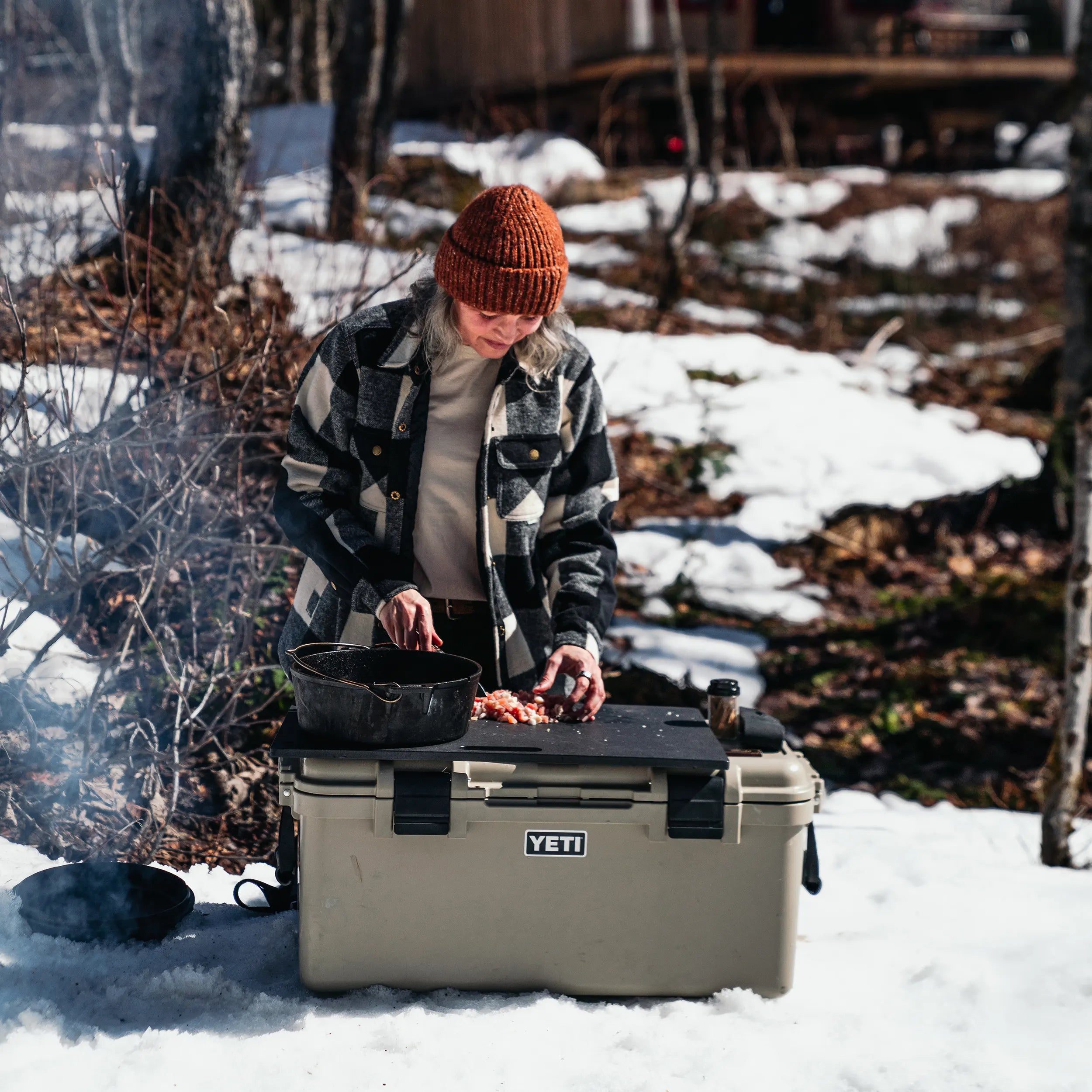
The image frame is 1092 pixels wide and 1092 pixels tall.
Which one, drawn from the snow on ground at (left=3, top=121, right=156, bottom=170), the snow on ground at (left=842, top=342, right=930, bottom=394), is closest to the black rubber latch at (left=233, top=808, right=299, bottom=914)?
the snow on ground at (left=3, top=121, right=156, bottom=170)

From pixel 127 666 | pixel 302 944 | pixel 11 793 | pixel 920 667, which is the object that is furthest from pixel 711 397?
pixel 302 944

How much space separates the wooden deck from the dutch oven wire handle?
13.2m

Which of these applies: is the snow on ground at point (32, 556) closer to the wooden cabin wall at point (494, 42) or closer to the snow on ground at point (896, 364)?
the snow on ground at point (896, 364)

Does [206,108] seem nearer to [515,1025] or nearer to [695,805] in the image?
[695,805]

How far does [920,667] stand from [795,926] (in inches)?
160

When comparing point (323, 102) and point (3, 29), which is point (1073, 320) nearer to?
point (3, 29)

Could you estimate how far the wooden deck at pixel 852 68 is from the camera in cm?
1486

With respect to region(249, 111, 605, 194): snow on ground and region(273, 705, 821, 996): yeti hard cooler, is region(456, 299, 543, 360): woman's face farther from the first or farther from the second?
region(249, 111, 605, 194): snow on ground

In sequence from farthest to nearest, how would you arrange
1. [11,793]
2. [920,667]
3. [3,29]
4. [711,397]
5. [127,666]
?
[3,29]
[711,397]
[920,667]
[127,666]
[11,793]

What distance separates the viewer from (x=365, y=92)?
10.3m

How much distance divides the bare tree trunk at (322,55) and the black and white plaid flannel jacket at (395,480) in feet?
45.7

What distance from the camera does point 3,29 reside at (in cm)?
1077

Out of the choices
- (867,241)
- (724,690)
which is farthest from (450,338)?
(867,241)

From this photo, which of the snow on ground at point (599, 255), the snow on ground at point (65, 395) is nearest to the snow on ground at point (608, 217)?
the snow on ground at point (599, 255)
